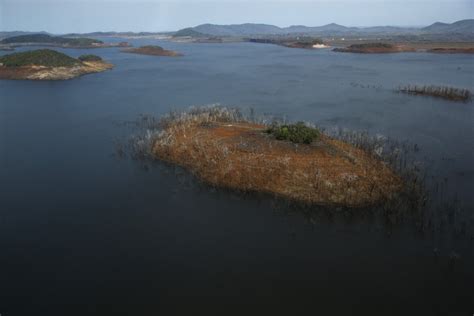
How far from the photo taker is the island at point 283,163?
1719cm

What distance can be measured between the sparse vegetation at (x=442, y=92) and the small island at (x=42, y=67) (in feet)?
136

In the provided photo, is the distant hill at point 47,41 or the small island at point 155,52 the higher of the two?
the distant hill at point 47,41

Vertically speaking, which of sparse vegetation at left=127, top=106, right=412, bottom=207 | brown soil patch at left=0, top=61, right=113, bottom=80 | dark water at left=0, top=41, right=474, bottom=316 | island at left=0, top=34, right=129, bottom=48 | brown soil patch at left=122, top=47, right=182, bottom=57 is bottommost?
dark water at left=0, top=41, right=474, bottom=316

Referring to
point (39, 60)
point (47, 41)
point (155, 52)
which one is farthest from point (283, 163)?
point (47, 41)

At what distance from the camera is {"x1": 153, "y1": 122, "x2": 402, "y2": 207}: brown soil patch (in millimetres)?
17141

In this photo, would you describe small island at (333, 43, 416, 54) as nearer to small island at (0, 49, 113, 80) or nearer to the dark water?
small island at (0, 49, 113, 80)

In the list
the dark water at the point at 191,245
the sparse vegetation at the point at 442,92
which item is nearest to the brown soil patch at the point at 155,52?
the sparse vegetation at the point at 442,92

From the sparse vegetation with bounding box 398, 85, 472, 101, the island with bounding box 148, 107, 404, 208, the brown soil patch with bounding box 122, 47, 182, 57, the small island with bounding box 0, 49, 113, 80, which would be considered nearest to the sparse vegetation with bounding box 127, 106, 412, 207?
the island with bounding box 148, 107, 404, 208

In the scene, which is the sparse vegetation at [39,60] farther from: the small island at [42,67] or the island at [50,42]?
the island at [50,42]

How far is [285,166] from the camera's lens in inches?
736

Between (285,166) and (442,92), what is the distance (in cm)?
2528

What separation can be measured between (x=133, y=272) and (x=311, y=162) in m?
9.79

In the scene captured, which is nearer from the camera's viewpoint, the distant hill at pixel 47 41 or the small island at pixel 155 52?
the small island at pixel 155 52

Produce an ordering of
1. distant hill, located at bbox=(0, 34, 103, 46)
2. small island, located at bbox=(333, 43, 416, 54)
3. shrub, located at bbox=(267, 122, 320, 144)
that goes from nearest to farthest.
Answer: shrub, located at bbox=(267, 122, 320, 144) → small island, located at bbox=(333, 43, 416, 54) → distant hill, located at bbox=(0, 34, 103, 46)
